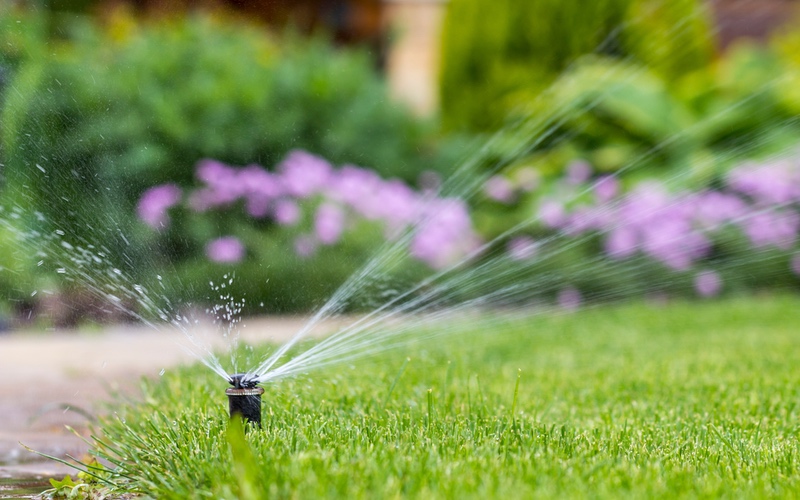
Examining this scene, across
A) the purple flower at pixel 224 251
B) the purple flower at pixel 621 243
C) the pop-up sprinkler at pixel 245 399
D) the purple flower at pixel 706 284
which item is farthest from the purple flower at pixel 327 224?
the pop-up sprinkler at pixel 245 399

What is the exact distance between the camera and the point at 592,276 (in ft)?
19.5

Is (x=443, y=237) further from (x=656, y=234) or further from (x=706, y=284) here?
(x=706, y=284)

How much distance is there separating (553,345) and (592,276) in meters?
2.03

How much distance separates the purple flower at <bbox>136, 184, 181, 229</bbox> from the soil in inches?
23.1

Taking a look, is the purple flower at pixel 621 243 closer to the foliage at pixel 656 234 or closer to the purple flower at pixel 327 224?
the foliage at pixel 656 234

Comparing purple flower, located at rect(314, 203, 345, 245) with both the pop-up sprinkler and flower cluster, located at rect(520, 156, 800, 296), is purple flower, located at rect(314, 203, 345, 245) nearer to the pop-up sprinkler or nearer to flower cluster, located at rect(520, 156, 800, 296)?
flower cluster, located at rect(520, 156, 800, 296)

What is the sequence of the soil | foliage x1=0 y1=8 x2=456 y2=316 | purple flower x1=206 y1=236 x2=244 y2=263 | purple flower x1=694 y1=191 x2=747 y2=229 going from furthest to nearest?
1. purple flower x1=694 y1=191 x2=747 y2=229
2. purple flower x1=206 y1=236 x2=244 y2=263
3. foliage x1=0 y1=8 x2=456 y2=316
4. the soil

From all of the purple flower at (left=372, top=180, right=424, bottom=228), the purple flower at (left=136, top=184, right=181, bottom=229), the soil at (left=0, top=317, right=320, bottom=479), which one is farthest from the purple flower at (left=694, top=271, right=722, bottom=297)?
the purple flower at (left=136, top=184, right=181, bottom=229)

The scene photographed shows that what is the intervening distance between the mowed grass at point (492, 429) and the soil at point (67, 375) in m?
0.21

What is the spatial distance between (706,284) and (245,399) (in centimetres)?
459

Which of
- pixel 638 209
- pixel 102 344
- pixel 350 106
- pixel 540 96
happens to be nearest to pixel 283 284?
pixel 102 344

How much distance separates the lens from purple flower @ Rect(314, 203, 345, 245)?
5.29m

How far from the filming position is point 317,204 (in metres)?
5.41

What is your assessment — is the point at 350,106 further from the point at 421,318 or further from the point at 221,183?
the point at 421,318
